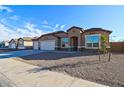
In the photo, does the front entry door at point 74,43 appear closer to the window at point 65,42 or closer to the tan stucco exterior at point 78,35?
the tan stucco exterior at point 78,35

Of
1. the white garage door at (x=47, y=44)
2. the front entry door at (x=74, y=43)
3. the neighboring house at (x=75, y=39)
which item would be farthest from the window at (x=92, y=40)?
the white garage door at (x=47, y=44)

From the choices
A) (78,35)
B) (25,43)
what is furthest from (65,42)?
(25,43)

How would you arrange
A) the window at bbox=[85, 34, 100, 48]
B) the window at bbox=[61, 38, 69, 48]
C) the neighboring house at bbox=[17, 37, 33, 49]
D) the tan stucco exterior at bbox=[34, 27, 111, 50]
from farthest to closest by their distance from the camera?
the neighboring house at bbox=[17, 37, 33, 49], the window at bbox=[61, 38, 69, 48], the window at bbox=[85, 34, 100, 48], the tan stucco exterior at bbox=[34, 27, 111, 50]

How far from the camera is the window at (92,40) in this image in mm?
24312

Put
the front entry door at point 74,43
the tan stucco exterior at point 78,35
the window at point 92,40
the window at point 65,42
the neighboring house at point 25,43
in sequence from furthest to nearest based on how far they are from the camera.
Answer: the neighboring house at point 25,43, the window at point 65,42, the front entry door at point 74,43, the window at point 92,40, the tan stucco exterior at point 78,35

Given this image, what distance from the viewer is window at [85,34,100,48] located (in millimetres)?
24312

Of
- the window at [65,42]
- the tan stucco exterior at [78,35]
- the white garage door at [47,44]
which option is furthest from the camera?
Answer: the white garage door at [47,44]

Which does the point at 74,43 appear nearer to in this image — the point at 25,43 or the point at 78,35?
the point at 78,35

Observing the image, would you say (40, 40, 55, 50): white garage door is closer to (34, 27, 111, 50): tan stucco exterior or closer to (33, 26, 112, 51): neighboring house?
(33, 26, 112, 51): neighboring house

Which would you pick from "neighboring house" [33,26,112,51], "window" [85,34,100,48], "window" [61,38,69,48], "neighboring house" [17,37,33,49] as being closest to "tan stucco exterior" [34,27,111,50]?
"neighboring house" [33,26,112,51]

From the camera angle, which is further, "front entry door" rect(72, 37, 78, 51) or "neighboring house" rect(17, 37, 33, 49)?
"neighboring house" rect(17, 37, 33, 49)

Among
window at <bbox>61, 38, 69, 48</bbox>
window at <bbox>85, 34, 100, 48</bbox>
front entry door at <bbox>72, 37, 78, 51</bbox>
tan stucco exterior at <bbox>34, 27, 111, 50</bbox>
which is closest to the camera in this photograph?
tan stucco exterior at <bbox>34, 27, 111, 50</bbox>

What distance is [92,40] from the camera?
24953mm
